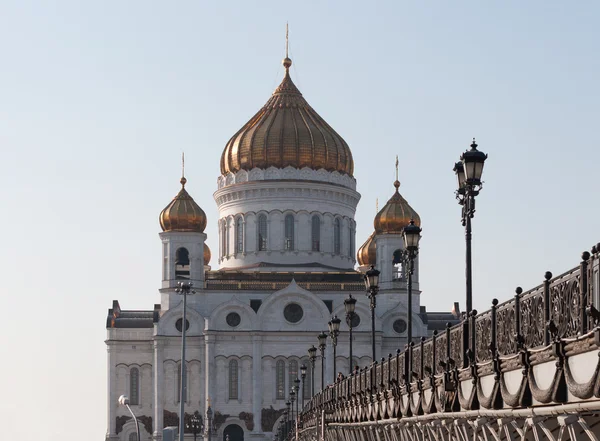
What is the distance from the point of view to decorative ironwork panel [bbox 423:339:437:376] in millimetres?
20922

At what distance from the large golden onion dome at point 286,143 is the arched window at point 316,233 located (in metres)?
3.09

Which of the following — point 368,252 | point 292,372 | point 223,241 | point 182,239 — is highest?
point 223,241

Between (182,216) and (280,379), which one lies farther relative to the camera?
(182,216)

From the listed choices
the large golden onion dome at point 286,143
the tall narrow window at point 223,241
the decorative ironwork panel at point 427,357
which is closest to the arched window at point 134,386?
the tall narrow window at point 223,241

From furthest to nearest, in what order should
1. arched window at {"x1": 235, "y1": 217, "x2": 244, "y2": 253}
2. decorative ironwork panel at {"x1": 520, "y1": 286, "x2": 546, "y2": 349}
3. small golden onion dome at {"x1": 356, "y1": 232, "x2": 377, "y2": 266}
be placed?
1. small golden onion dome at {"x1": 356, "y1": 232, "x2": 377, "y2": 266}
2. arched window at {"x1": 235, "y1": 217, "x2": 244, "y2": 253}
3. decorative ironwork panel at {"x1": 520, "y1": 286, "x2": 546, "y2": 349}

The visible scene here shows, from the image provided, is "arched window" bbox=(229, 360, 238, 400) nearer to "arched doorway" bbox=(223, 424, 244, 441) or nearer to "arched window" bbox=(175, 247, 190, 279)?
"arched doorway" bbox=(223, 424, 244, 441)

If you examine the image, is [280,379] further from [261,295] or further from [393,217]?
[393,217]

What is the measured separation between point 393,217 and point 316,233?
577cm

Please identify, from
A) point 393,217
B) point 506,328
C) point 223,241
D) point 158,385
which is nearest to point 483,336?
point 506,328

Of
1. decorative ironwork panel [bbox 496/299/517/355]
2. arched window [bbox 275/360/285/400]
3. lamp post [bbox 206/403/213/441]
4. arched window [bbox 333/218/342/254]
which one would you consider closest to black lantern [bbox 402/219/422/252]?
decorative ironwork panel [bbox 496/299/517/355]

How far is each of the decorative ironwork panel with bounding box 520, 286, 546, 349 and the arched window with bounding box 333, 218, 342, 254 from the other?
70628 mm

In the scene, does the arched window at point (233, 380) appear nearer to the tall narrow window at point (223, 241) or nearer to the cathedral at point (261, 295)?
the cathedral at point (261, 295)

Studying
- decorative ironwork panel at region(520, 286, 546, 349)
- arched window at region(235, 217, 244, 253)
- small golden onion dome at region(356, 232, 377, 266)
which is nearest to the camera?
decorative ironwork panel at region(520, 286, 546, 349)

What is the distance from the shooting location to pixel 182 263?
82938 mm
